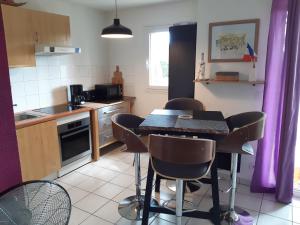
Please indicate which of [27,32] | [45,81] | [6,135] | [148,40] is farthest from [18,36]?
[148,40]

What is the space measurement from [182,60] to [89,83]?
5.85 feet

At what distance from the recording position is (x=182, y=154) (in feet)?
5.00

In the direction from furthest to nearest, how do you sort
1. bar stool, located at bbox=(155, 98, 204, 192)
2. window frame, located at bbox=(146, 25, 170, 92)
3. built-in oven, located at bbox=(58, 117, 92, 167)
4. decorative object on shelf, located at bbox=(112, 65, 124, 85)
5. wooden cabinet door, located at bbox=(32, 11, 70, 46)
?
decorative object on shelf, located at bbox=(112, 65, 124, 85) → window frame, located at bbox=(146, 25, 170, 92) → built-in oven, located at bbox=(58, 117, 92, 167) → wooden cabinet door, located at bbox=(32, 11, 70, 46) → bar stool, located at bbox=(155, 98, 204, 192)

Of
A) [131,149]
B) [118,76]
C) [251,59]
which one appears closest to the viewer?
[131,149]

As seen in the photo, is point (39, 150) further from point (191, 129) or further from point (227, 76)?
point (227, 76)

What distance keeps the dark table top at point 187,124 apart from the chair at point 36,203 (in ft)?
2.51

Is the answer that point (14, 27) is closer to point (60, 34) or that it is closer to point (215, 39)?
point (60, 34)

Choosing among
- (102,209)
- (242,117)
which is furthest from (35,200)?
(242,117)

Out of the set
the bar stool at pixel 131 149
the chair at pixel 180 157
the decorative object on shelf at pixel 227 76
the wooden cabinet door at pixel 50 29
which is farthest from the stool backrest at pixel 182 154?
the wooden cabinet door at pixel 50 29

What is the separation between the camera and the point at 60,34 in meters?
3.13

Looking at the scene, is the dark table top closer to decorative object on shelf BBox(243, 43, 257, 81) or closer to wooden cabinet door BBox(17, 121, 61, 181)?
decorative object on shelf BBox(243, 43, 257, 81)

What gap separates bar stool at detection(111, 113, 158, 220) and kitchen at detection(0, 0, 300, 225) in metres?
0.12

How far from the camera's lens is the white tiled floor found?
224 centimetres

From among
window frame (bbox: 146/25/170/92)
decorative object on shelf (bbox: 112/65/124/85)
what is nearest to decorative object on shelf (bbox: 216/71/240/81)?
window frame (bbox: 146/25/170/92)
